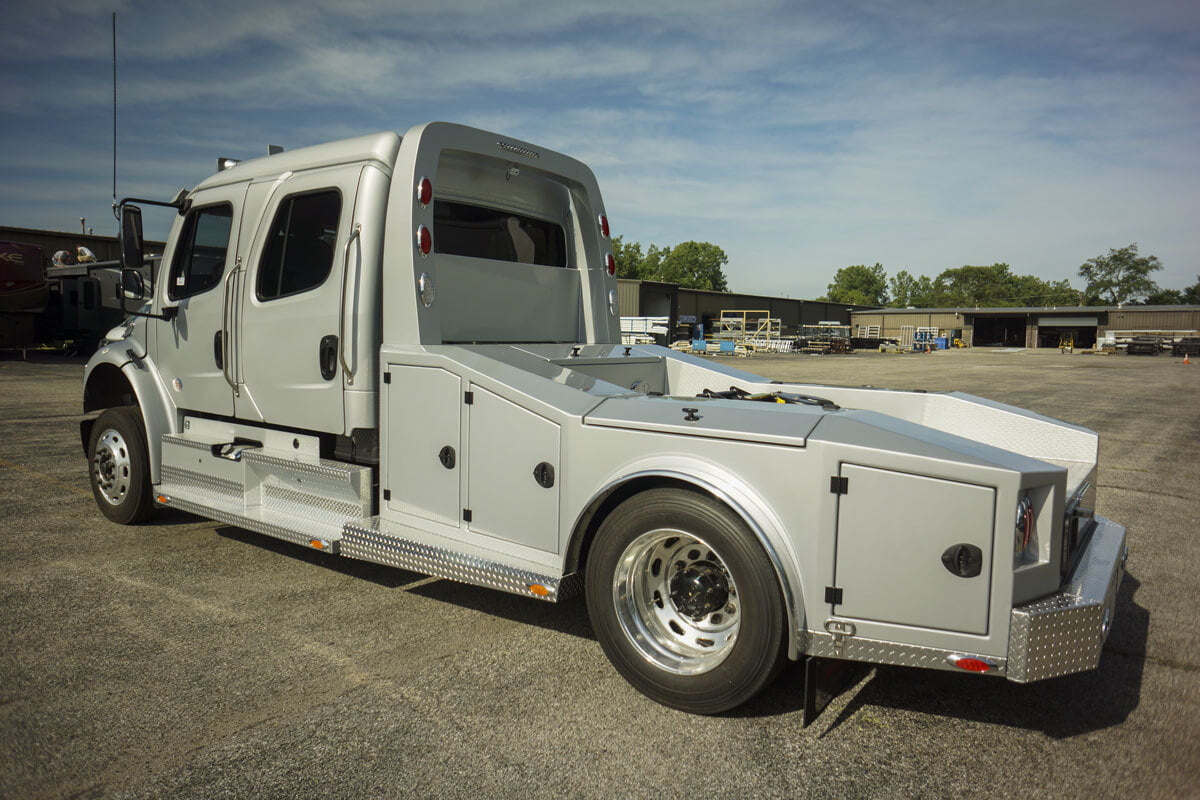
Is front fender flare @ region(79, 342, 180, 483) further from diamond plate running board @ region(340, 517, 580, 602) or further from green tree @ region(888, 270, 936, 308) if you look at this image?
green tree @ region(888, 270, 936, 308)

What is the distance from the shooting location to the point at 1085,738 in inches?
123

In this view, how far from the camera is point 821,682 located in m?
3.05

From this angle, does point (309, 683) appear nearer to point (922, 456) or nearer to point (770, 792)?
point (770, 792)

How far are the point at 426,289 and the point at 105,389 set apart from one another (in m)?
3.61

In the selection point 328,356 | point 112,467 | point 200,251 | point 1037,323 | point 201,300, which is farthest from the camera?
point 1037,323

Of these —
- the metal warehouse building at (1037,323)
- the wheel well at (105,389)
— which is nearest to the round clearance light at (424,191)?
the wheel well at (105,389)

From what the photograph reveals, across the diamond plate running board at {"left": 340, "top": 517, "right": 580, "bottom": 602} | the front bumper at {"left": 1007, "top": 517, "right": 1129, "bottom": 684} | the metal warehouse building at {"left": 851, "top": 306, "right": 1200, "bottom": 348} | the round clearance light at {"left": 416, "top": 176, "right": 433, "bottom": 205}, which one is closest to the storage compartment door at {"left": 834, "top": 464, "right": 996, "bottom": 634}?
the front bumper at {"left": 1007, "top": 517, "right": 1129, "bottom": 684}

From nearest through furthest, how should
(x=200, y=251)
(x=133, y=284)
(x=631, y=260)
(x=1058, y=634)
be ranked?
(x=1058, y=634), (x=200, y=251), (x=133, y=284), (x=631, y=260)

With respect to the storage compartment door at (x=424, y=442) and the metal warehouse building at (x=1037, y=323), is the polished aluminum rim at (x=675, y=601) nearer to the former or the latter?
the storage compartment door at (x=424, y=442)

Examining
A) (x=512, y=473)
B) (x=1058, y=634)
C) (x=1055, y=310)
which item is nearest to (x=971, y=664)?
(x=1058, y=634)

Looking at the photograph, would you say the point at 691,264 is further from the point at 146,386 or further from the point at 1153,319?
the point at 146,386

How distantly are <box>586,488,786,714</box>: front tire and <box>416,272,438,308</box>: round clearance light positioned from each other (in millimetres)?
1596

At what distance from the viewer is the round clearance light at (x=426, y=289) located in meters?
4.18

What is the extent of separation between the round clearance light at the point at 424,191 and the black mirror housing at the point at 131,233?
2.19m
